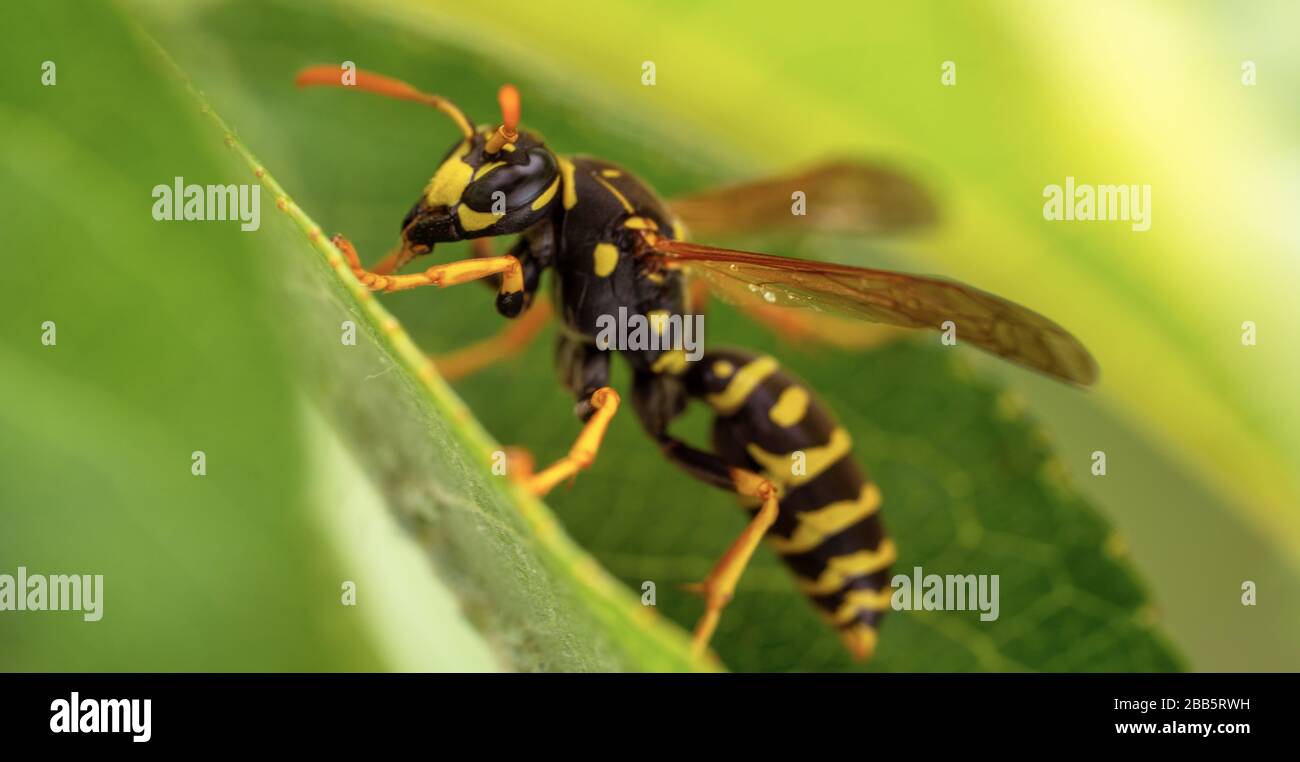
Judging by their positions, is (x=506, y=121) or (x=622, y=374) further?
(x=622, y=374)

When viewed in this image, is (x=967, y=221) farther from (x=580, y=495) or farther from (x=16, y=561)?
(x=16, y=561)

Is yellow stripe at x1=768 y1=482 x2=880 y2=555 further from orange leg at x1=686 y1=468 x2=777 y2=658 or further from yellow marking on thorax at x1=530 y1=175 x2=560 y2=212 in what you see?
yellow marking on thorax at x1=530 y1=175 x2=560 y2=212

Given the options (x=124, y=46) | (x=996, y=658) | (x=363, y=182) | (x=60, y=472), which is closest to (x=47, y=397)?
(x=60, y=472)

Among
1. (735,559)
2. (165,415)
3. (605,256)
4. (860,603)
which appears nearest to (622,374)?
(605,256)

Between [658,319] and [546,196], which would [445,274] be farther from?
[658,319]

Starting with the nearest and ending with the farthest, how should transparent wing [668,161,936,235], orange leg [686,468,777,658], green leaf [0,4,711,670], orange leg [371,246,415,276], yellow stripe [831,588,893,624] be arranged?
1. green leaf [0,4,711,670]
2. orange leg [371,246,415,276]
3. orange leg [686,468,777,658]
4. yellow stripe [831,588,893,624]
5. transparent wing [668,161,936,235]

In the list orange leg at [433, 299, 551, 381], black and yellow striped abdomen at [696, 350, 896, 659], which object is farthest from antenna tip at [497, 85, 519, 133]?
black and yellow striped abdomen at [696, 350, 896, 659]

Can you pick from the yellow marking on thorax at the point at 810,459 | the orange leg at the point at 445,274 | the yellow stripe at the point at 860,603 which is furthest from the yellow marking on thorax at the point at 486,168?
the yellow stripe at the point at 860,603

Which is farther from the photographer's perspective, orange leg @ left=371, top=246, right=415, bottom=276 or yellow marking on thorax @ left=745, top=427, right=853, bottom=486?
yellow marking on thorax @ left=745, top=427, right=853, bottom=486
